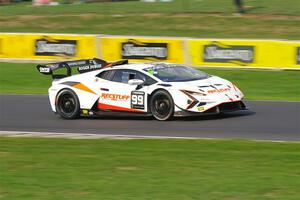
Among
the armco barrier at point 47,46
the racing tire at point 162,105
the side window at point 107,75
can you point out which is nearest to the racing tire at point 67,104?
the side window at point 107,75

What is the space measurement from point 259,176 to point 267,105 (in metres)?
8.86

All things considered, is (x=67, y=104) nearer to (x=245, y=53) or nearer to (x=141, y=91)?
(x=141, y=91)

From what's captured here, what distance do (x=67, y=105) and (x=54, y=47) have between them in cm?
891

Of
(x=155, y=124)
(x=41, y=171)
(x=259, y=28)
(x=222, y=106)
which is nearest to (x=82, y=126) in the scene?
(x=155, y=124)

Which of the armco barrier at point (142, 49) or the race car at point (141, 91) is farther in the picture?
the armco barrier at point (142, 49)

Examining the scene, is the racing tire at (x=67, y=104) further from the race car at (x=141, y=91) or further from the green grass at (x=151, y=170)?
the green grass at (x=151, y=170)

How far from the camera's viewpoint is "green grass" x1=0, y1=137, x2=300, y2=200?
787 cm

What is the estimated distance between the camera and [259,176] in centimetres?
858

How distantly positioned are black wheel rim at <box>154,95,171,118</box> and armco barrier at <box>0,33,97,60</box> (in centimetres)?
944

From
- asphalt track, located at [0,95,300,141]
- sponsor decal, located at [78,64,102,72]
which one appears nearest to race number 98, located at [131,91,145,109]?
asphalt track, located at [0,95,300,141]

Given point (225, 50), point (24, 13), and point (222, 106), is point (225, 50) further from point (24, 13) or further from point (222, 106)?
point (24, 13)

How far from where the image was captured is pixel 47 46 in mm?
25047

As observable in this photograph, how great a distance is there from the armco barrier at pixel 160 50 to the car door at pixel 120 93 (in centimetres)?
704

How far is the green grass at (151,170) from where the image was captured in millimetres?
7871
